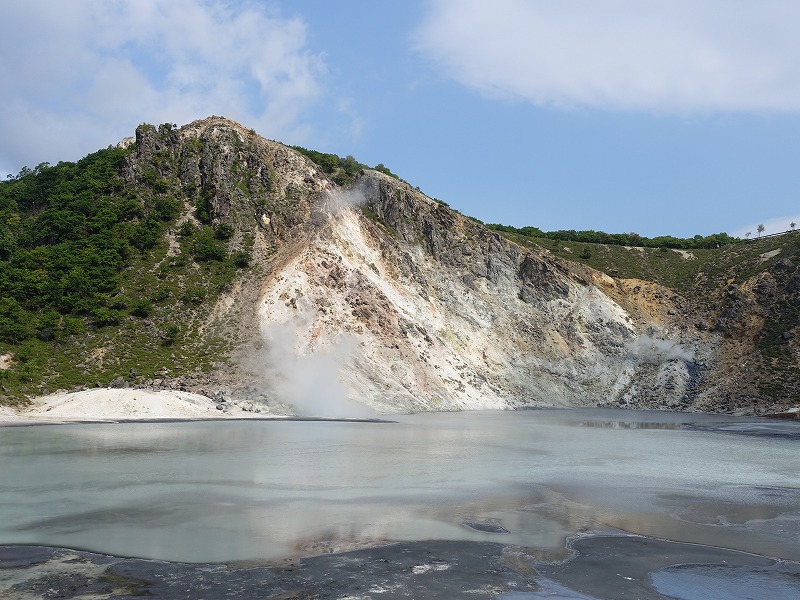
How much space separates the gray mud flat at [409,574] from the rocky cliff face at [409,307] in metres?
42.5

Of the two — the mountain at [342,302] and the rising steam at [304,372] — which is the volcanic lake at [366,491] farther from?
the mountain at [342,302]

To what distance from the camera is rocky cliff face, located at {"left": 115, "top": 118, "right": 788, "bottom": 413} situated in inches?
2490

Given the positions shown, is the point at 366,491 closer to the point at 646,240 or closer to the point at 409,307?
the point at 409,307

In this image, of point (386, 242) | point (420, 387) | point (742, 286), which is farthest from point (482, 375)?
point (742, 286)

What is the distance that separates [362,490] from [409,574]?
9000 mm

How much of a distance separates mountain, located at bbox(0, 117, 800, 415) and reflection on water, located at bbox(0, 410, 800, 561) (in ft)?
61.6

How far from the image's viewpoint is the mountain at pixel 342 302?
59.2m

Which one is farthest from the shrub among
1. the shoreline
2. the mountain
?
the shoreline

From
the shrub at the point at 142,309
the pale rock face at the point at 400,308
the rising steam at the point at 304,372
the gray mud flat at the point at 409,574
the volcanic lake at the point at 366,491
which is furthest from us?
the shrub at the point at 142,309

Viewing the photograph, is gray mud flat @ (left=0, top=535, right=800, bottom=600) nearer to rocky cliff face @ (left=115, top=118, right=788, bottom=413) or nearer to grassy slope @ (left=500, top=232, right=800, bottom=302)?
rocky cliff face @ (left=115, top=118, right=788, bottom=413)

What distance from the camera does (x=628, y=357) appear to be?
82125mm

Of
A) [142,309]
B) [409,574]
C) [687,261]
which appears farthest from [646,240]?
[409,574]

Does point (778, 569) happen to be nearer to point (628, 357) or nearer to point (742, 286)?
point (628, 357)

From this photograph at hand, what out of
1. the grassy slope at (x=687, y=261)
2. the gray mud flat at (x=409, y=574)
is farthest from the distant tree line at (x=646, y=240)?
the gray mud flat at (x=409, y=574)
